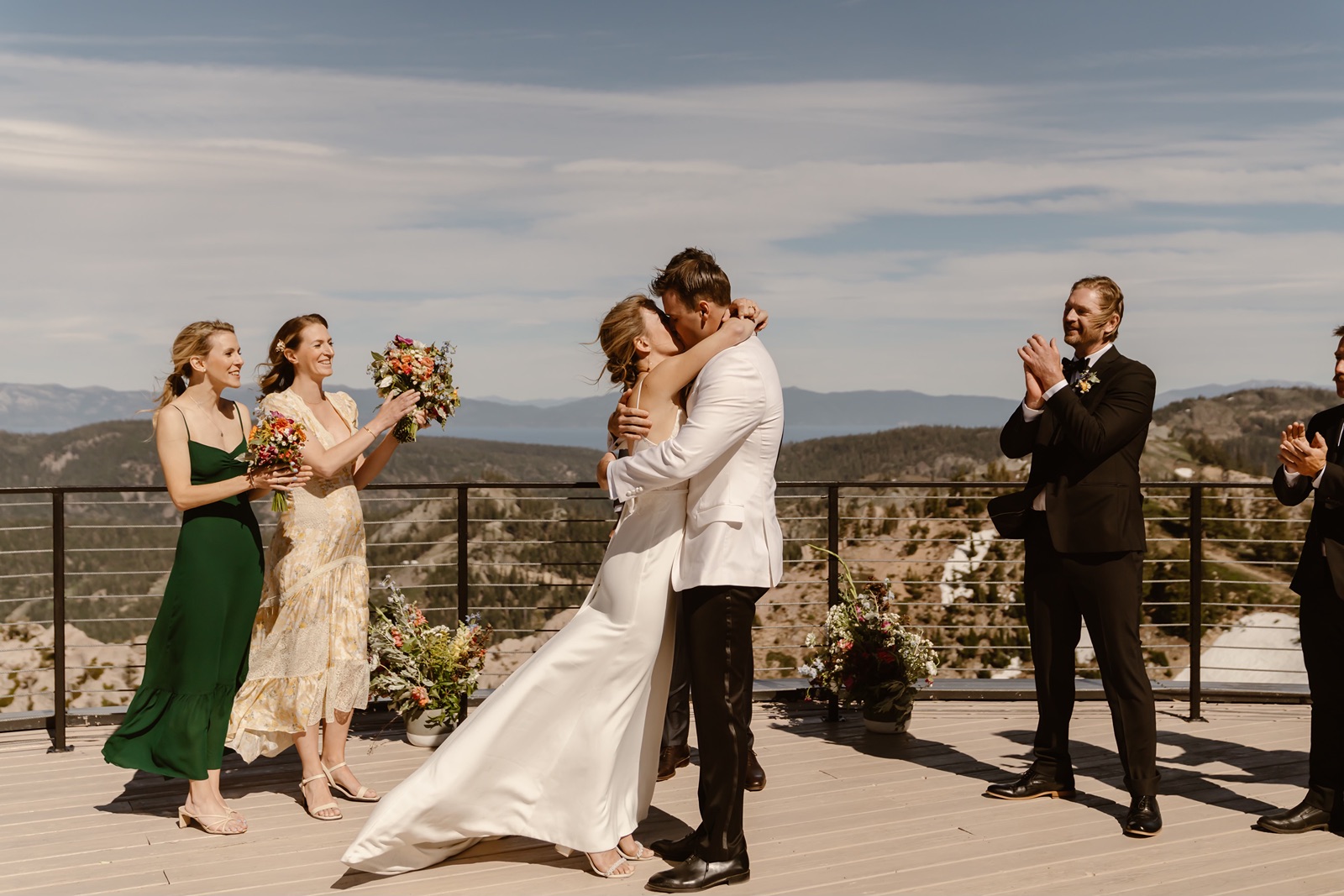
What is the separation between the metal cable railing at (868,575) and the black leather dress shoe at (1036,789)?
1.04 metres

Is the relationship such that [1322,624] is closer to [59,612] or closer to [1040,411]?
[1040,411]

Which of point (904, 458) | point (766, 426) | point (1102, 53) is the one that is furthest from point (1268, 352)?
point (766, 426)

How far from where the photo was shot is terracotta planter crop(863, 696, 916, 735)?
5.59 m

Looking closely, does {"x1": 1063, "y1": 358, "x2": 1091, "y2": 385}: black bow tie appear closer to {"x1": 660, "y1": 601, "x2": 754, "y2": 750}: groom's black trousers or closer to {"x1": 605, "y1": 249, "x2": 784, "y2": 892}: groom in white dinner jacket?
{"x1": 605, "y1": 249, "x2": 784, "y2": 892}: groom in white dinner jacket

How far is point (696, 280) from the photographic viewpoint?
378 cm

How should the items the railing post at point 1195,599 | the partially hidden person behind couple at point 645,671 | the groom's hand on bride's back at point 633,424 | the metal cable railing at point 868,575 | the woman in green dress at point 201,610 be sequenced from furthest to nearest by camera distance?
the railing post at point 1195,599, the metal cable railing at point 868,575, the woman in green dress at point 201,610, the groom's hand on bride's back at point 633,424, the partially hidden person behind couple at point 645,671

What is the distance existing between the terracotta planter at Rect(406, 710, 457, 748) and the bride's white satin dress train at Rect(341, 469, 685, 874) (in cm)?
169

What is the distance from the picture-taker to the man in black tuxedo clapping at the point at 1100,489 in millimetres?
4297

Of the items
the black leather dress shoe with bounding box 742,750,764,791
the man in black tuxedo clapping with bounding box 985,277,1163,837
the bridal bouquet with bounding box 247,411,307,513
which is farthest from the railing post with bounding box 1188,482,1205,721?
the bridal bouquet with bounding box 247,411,307,513

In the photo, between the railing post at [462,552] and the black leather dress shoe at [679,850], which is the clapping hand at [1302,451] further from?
the railing post at [462,552]

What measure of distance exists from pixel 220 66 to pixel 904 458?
36719 mm

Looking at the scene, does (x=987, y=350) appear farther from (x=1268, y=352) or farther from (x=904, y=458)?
(x=904, y=458)

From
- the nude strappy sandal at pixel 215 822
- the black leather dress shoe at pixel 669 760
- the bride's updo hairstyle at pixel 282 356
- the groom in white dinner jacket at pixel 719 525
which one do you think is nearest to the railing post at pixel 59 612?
the nude strappy sandal at pixel 215 822

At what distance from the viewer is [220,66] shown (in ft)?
174
